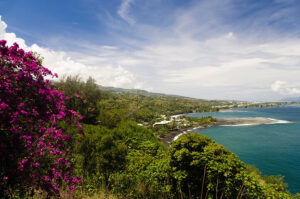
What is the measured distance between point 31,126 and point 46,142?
3.00 feet

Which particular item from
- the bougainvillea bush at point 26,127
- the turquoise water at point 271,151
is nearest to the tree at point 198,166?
the bougainvillea bush at point 26,127

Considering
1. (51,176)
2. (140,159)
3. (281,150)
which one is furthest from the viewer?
(281,150)

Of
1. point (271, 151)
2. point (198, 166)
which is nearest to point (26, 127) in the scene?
point (198, 166)

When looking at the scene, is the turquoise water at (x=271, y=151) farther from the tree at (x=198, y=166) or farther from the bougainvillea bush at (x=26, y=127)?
the bougainvillea bush at (x=26, y=127)

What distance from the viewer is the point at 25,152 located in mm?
3746

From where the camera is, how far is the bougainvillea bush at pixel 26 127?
3512 millimetres

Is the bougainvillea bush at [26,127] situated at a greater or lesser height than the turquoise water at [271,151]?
greater

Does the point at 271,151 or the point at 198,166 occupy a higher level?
the point at 198,166

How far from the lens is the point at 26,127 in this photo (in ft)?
12.4

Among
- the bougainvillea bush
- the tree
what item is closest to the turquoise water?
the tree

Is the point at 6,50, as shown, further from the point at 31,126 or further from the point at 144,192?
the point at 144,192

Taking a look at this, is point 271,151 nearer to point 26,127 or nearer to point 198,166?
point 198,166

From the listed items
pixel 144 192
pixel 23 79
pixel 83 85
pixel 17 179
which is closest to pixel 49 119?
pixel 23 79

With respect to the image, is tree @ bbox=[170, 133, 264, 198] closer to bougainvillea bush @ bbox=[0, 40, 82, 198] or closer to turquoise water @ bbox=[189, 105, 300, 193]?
bougainvillea bush @ bbox=[0, 40, 82, 198]
